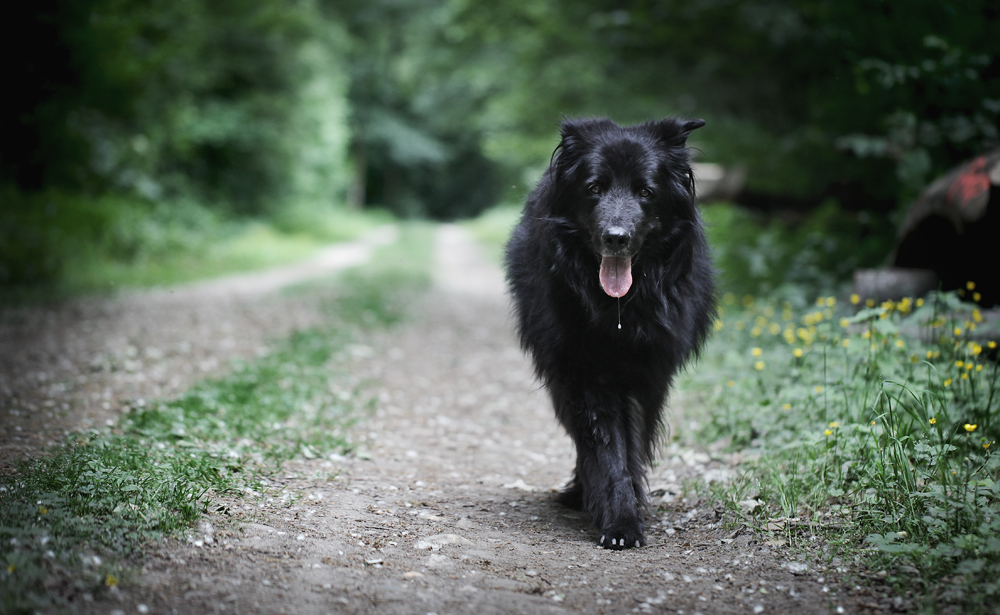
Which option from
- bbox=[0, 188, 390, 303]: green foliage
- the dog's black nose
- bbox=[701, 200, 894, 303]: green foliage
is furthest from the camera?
bbox=[0, 188, 390, 303]: green foliage

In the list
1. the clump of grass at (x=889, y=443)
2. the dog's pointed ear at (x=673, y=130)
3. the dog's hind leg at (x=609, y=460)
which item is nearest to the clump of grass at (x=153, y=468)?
the dog's hind leg at (x=609, y=460)

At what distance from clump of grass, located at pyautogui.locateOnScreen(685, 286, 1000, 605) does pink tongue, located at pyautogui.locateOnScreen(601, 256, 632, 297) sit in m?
1.20

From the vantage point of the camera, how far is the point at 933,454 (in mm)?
3117

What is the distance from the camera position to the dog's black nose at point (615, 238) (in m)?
3.02

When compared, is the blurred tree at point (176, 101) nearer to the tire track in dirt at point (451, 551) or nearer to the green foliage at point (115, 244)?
the green foliage at point (115, 244)

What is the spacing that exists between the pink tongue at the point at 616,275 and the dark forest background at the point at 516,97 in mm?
824

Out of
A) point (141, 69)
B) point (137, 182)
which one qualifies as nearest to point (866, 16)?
point (141, 69)

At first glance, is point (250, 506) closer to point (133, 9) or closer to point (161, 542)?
point (161, 542)

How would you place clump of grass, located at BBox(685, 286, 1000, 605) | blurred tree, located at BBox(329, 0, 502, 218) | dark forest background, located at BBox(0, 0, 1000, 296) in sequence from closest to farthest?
clump of grass, located at BBox(685, 286, 1000, 605) < dark forest background, located at BBox(0, 0, 1000, 296) < blurred tree, located at BBox(329, 0, 502, 218)

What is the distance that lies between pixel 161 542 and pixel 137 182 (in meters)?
14.9

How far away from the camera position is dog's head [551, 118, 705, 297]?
313 cm

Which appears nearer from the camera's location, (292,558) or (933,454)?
(292,558)

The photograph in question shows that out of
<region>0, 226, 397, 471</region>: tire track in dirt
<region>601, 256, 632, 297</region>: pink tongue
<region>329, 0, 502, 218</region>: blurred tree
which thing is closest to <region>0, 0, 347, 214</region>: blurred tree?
<region>0, 226, 397, 471</region>: tire track in dirt

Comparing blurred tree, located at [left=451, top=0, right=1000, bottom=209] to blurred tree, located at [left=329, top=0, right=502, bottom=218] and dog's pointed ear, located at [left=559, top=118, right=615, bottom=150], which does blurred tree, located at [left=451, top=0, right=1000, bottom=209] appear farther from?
blurred tree, located at [left=329, top=0, right=502, bottom=218]
